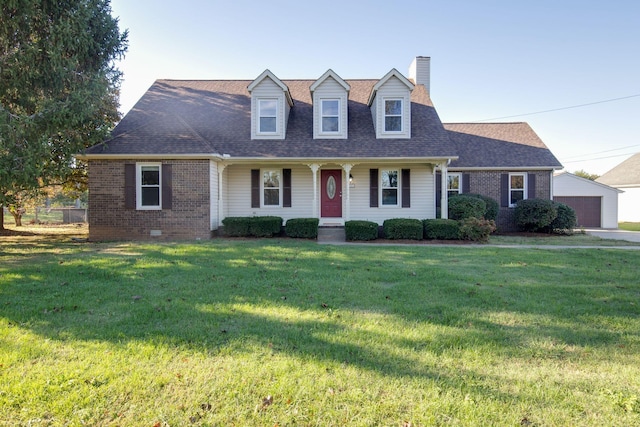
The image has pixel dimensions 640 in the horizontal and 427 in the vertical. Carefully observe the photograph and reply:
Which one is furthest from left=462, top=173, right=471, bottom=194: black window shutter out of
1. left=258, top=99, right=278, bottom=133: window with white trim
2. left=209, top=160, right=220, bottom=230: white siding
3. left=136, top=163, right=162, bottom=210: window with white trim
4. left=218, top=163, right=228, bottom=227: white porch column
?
left=136, top=163, right=162, bottom=210: window with white trim

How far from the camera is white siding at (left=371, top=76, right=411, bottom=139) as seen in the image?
1494cm

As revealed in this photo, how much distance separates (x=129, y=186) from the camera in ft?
42.8

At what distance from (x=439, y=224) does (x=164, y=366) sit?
1135 cm

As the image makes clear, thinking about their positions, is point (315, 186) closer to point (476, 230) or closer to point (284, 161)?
point (284, 161)

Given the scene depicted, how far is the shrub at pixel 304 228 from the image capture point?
13211mm

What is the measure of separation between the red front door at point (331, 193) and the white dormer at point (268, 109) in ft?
8.34

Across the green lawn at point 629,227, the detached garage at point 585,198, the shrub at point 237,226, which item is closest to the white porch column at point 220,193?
the shrub at point 237,226

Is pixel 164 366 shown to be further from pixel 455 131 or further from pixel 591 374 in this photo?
pixel 455 131

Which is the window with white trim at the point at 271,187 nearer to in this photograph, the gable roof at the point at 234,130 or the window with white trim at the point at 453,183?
the gable roof at the point at 234,130

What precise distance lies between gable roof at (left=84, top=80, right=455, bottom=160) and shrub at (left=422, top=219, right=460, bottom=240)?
268 centimetres

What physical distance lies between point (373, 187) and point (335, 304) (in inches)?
424

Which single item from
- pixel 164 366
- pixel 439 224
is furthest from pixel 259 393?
pixel 439 224

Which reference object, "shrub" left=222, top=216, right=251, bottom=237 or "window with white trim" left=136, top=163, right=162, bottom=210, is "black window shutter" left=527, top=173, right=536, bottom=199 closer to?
"shrub" left=222, top=216, right=251, bottom=237

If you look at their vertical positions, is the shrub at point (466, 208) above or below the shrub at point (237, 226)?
above
